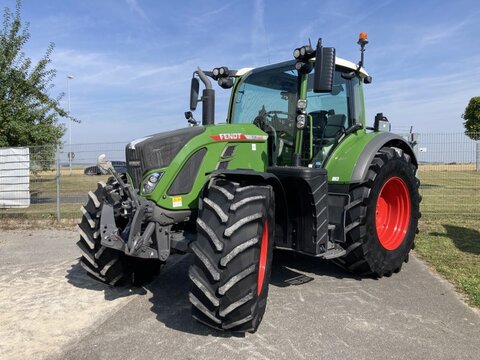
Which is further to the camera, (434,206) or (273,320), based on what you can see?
(434,206)

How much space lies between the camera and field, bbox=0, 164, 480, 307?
7027mm

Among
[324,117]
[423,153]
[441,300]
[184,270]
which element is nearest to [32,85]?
[184,270]

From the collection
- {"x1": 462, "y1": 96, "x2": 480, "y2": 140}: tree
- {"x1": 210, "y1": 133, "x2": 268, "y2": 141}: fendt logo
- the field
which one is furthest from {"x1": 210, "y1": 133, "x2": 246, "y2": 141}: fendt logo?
{"x1": 462, "y1": 96, "x2": 480, "y2": 140}: tree

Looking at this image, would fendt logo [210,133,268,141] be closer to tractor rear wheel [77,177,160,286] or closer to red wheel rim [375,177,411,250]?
tractor rear wheel [77,177,160,286]

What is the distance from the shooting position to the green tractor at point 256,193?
3289 mm

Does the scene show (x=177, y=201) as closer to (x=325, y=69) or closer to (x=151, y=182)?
(x=151, y=182)

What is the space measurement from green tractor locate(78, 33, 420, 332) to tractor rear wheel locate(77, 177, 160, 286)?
0.04 feet

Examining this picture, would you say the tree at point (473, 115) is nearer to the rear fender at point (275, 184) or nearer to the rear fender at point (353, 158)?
the rear fender at point (353, 158)

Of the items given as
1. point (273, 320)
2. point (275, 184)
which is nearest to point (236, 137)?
point (275, 184)

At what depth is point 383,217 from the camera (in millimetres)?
5582

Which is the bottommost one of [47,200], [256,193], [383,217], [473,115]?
[47,200]

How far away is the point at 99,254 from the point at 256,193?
187 cm

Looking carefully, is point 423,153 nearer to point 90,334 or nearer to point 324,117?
point 324,117

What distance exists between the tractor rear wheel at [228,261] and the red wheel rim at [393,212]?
264 cm
